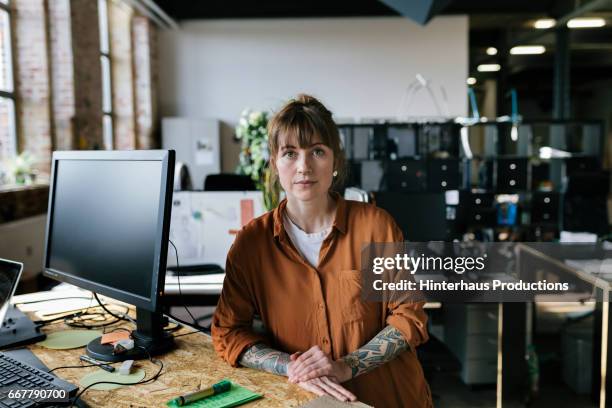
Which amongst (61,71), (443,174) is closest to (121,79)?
(61,71)

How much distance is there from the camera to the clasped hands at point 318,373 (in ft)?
3.97

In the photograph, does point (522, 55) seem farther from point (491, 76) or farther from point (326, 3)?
point (326, 3)

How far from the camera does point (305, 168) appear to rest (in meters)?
1.45

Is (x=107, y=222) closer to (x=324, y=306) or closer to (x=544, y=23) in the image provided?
(x=324, y=306)

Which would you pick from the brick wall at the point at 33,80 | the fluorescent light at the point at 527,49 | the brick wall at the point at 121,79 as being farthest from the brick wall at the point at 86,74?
the fluorescent light at the point at 527,49

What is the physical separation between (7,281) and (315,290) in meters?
0.87

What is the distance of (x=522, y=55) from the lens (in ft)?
26.6

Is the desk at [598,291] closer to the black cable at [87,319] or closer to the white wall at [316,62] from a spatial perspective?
the black cable at [87,319]

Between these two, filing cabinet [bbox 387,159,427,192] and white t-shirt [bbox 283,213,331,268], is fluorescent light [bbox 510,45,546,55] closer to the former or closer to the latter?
filing cabinet [bbox 387,159,427,192]

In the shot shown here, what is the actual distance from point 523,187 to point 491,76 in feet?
10.4

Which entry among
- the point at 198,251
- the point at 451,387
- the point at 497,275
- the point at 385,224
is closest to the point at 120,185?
the point at 385,224

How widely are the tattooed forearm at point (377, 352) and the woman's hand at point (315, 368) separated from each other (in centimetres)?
3

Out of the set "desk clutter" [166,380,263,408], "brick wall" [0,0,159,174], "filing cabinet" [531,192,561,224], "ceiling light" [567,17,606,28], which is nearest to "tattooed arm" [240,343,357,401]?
"desk clutter" [166,380,263,408]

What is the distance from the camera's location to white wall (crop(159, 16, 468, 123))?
8.10 metres
